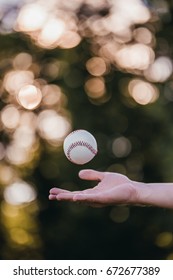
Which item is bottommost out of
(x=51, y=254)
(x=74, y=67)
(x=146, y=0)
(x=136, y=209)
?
(x=51, y=254)

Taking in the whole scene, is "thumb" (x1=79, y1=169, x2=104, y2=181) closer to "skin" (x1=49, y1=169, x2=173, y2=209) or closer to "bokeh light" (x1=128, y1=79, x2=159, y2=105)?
"skin" (x1=49, y1=169, x2=173, y2=209)

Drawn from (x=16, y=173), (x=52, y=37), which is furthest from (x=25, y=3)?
(x=16, y=173)

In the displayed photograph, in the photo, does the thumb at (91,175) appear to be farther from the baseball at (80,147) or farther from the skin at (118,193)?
the baseball at (80,147)

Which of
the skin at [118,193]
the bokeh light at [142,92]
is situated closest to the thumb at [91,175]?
the skin at [118,193]

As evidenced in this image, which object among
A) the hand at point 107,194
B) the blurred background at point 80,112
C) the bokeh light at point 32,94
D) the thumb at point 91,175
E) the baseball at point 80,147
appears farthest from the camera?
the bokeh light at point 32,94

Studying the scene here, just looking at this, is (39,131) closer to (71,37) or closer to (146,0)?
(71,37)

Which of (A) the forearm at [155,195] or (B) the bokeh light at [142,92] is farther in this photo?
(B) the bokeh light at [142,92]
